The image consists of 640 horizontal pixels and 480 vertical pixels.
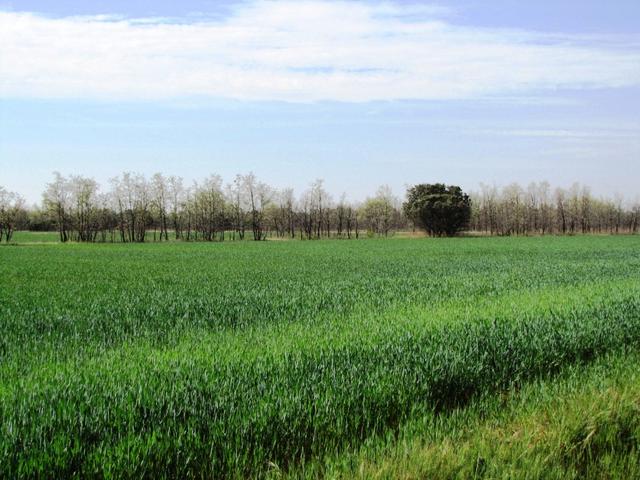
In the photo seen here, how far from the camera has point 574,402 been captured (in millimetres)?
6863

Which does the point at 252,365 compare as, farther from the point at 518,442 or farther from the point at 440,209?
the point at 440,209

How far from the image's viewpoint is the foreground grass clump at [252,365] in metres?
5.07

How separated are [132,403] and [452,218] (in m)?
95.9

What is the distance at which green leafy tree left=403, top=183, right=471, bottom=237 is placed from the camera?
97.4 metres

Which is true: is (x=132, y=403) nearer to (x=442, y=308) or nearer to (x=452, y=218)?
(x=442, y=308)

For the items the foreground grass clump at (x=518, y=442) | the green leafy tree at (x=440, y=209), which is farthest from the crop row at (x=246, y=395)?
the green leafy tree at (x=440, y=209)

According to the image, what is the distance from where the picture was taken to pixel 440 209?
97312 mm

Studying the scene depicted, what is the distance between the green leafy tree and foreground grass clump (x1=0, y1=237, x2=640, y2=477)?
81.0m

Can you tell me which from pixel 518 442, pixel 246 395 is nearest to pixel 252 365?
pixel 246 395

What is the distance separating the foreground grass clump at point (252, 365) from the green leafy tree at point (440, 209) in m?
81.0

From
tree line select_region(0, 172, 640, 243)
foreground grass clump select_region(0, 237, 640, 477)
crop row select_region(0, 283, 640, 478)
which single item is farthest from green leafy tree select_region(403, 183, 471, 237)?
crop row select_region(0, 283, 640, 478)

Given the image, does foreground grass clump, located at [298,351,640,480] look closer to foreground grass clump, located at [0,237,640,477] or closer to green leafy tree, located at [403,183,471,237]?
foreground grass clump, located at [0,237,640,477]

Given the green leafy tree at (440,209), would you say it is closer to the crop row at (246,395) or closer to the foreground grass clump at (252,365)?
the foreground grass clump at (252,365)

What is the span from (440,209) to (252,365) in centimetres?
9269
